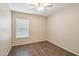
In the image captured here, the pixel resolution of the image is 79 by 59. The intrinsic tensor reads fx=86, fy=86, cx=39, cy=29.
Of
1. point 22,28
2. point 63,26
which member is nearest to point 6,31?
point 22,28

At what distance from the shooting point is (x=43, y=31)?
1.93 m

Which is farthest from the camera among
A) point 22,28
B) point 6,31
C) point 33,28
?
point 6,31

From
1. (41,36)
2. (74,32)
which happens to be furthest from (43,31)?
(74,32)

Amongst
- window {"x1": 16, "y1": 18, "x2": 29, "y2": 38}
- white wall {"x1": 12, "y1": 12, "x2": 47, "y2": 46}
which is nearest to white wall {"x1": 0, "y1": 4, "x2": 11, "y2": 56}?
white wall {"x1": 12, "y1": 12, "x2": 47, "y2": 46}

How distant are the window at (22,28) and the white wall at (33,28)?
0.07 meters

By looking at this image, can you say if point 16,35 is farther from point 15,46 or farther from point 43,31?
point 43,31

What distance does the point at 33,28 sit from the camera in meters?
1.97

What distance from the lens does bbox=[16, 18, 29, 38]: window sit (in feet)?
5.68

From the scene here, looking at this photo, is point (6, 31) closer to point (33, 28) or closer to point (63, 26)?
point (33, 28)

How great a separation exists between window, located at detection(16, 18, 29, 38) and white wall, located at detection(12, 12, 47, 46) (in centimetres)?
7

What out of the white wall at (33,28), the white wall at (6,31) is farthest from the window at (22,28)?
the white wall at (6,31)

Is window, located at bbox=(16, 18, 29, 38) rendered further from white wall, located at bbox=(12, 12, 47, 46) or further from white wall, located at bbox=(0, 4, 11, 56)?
white wall, located at bbox=(0, 4, 11, 56)

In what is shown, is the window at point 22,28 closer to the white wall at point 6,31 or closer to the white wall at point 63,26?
the white wall at point 6,31

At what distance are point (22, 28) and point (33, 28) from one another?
12.1 inches
